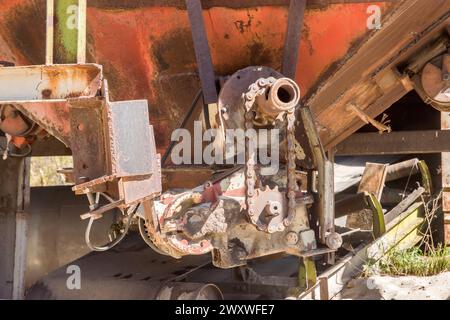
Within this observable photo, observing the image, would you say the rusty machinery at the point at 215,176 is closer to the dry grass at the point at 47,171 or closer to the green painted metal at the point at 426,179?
the green painted metal at the point at 426,179

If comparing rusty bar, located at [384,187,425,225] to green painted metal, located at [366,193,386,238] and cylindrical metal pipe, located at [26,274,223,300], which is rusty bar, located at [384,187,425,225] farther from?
cylindrical metal pipe, located at [26,274,223,300]

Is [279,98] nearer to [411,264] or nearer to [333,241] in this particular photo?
[333,241]

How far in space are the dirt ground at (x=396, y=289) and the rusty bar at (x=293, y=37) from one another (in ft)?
4.30

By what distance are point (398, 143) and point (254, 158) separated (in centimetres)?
166

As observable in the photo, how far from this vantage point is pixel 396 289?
4.41 metres

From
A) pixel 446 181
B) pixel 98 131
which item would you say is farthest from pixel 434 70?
pixel 98 131

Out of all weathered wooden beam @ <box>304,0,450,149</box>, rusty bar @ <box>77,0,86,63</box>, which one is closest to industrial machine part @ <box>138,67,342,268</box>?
weathered wooden beam @ <box>304,0,450,149</box>

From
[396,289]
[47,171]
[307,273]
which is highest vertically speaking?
[47,171]

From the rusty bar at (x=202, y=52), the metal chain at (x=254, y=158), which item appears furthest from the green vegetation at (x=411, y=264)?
the rusty bar at (x=202, y=52)

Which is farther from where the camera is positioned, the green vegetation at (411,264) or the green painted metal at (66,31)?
the green vegetation at (411,264)

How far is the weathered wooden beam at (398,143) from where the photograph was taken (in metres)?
4.94

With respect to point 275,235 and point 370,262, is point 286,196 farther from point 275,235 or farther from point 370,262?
point 370,262

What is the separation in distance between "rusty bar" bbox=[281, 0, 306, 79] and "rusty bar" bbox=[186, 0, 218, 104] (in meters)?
0.37
